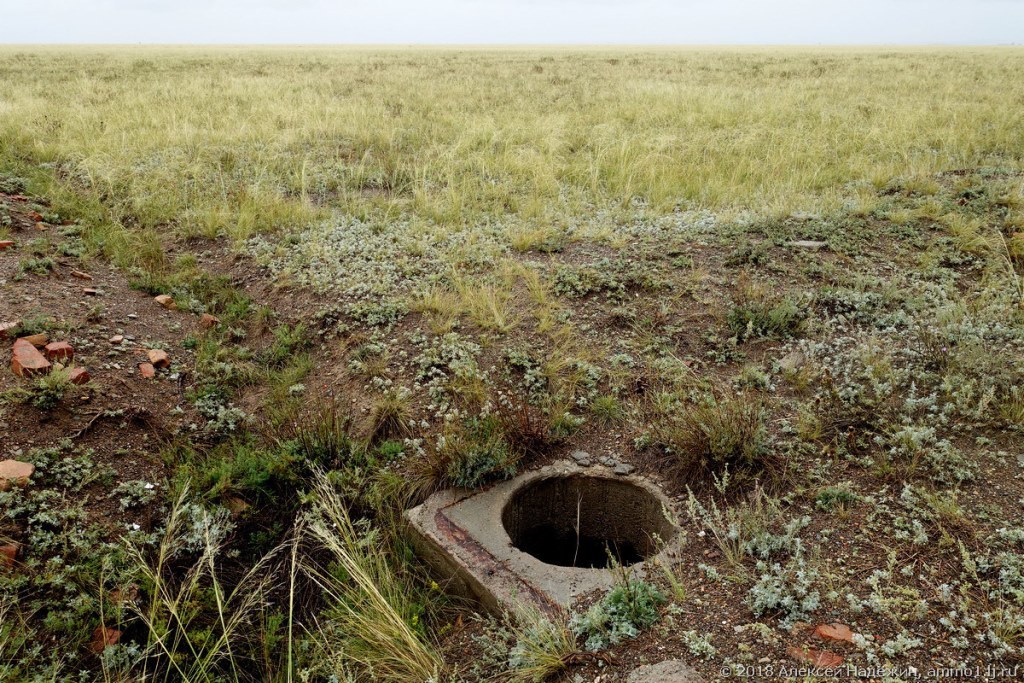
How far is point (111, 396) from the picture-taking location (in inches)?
172

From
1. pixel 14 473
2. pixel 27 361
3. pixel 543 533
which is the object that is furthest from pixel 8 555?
pixel 543 533

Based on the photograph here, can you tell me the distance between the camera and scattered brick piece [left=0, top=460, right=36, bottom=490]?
3.49m

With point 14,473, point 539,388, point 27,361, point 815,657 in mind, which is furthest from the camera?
point 539,388

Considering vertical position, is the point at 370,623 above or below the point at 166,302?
below

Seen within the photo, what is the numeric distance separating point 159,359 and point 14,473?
1472 millimetres

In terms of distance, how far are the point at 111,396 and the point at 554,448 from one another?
2951mm

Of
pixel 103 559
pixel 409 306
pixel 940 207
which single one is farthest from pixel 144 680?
pixel 940 207

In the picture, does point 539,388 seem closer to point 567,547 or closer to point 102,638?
point 567,547

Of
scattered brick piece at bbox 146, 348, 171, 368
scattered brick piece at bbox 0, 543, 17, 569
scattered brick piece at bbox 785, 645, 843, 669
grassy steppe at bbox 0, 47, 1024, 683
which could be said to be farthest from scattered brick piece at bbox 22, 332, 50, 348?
scattered brick piece at bbox 785, 645, 843, 669

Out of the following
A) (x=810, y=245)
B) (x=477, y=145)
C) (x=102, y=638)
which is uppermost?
(x=477, y=145)

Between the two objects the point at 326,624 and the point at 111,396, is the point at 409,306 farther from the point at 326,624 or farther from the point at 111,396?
the point at 326,624

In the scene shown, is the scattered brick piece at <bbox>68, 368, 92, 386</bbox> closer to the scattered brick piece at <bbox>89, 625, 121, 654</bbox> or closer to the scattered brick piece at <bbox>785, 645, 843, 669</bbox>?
the scattered brick piece at <bbox>89, 625, 121, 654</bbox>

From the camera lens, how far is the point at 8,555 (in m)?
3.19

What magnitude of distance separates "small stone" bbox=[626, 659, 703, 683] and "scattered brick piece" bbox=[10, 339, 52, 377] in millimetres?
4031
